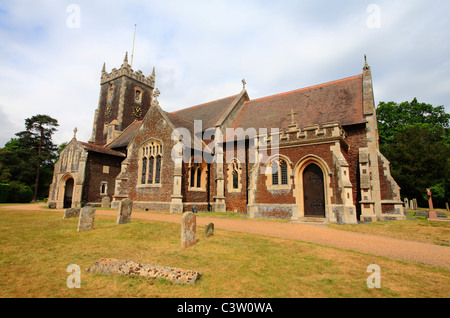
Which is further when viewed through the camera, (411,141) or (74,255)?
(411,141)

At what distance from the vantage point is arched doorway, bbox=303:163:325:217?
46.8 ft

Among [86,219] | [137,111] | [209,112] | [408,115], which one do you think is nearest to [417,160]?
[408,115]

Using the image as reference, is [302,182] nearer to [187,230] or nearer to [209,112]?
[187,230]

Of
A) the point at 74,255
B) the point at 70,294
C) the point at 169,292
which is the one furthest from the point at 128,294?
the point at 74,255

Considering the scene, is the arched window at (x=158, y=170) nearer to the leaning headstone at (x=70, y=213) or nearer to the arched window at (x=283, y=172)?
the leaning headstone at (x=70, y=213)

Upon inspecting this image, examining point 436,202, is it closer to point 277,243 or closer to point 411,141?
point 411,141

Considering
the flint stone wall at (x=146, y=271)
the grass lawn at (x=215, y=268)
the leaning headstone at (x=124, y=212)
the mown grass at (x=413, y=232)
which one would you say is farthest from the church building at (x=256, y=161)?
the flint stone wall at (x=146, y=271)

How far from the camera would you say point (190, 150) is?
64.6ft

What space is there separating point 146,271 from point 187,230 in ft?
9.19

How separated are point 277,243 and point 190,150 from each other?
1335 centimetres

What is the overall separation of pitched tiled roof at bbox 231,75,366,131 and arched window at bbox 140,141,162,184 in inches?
300

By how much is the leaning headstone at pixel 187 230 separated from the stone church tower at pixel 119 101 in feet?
88.2

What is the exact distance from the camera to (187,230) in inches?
296

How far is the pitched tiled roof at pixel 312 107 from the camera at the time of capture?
16.9 meters
